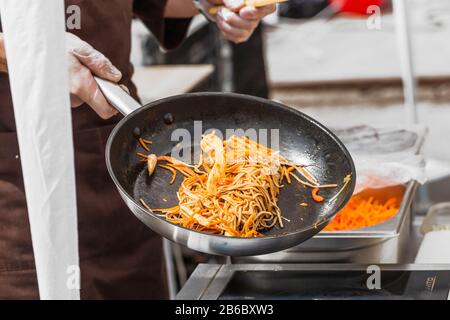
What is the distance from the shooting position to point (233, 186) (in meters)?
1.40

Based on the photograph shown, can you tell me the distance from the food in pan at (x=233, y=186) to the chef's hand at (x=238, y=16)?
14.4 inches

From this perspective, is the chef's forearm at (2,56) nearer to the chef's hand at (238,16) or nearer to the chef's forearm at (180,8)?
the chef's hand at (238,16)

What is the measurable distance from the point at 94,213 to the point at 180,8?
2.07 feet

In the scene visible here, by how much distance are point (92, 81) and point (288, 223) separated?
423mm

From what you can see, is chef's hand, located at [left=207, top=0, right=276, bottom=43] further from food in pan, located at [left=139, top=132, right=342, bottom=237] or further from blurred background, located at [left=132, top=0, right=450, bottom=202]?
blurred background, located at [left=132, top=0, right=450, bottom=202]

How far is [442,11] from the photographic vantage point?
653 centimetres

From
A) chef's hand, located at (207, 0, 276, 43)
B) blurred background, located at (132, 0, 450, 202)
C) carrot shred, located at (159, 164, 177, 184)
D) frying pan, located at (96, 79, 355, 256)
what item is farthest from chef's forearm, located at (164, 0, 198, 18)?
blurred background, located at (132, 0, 450, 202)

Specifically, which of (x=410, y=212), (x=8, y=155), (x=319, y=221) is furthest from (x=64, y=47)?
(x=410, y=212)

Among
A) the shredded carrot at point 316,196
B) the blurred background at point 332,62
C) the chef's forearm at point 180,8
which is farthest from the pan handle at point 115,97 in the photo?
the blurred background at point 332,62

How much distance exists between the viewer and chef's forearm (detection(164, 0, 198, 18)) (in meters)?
2.07

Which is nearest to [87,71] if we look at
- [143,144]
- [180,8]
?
[143,144]

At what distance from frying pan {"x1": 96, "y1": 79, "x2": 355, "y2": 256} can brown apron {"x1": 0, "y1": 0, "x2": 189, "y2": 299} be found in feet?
1.01

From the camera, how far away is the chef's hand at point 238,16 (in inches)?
68.4
